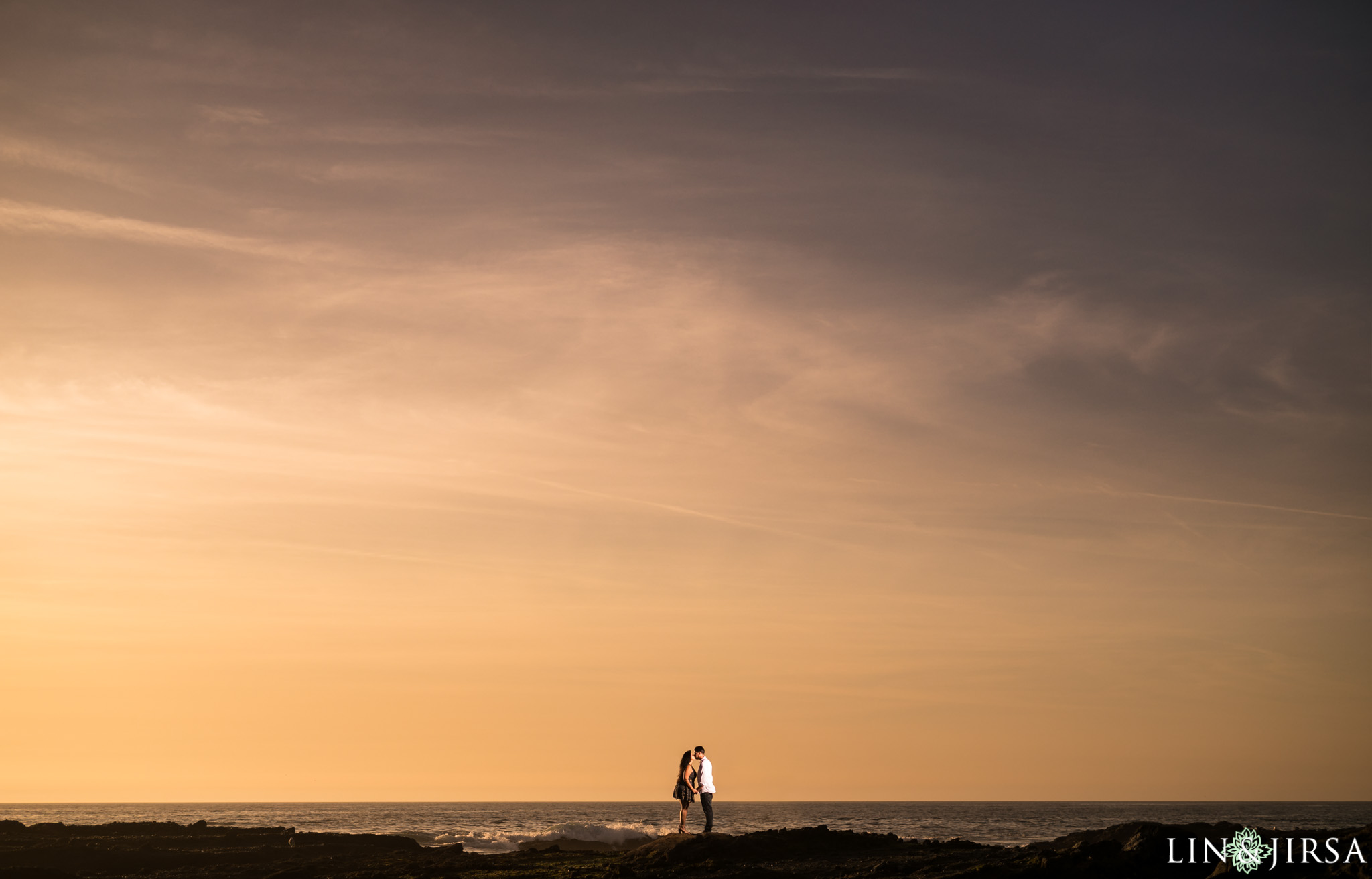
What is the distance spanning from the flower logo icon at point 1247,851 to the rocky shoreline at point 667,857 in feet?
0.54

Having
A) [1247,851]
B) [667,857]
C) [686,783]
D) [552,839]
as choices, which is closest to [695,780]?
[686,783]

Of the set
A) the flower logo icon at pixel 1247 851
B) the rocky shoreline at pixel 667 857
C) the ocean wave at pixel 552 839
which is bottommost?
the ocean wave at pixel 552 839

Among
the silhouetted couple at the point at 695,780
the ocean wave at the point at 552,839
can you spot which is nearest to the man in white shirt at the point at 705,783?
the silhouetted couple at the point at 695,780

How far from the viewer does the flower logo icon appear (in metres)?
16.1

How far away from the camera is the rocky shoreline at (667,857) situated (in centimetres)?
1750

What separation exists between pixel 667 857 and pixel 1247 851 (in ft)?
41.1

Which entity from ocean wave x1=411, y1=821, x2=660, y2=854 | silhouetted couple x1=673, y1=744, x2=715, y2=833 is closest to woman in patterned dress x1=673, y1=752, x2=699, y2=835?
silhouetted couple x1=673, y1=744, x2=715, y2=833

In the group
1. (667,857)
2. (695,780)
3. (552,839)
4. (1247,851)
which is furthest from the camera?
(552,839)

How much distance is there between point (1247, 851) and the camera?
16.6 m

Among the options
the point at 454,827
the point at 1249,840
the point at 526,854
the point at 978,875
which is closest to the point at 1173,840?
the point at 1249,840

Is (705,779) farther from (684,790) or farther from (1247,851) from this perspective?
(1247,851)

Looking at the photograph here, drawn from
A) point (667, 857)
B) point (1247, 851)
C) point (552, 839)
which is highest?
point (1247, 851)

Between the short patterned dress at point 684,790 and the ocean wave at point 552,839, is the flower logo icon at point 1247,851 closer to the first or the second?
the short patterned dress at point 684,790

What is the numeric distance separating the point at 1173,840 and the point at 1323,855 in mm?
2279
